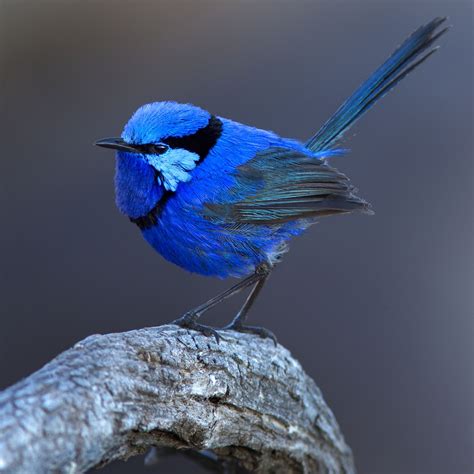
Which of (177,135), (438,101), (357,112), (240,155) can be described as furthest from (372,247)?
(177,135)

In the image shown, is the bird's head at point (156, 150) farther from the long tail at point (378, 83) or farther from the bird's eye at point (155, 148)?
the long tail at point (378, 83)

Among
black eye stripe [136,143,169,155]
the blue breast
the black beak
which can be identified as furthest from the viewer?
the blue breast

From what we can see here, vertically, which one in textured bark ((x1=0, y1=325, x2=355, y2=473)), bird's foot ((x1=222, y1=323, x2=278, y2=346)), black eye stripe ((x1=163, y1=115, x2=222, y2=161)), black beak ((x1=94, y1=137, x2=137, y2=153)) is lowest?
textured bark ((x1=0, y1=325, x2=355, y2=473))

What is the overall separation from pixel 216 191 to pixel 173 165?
0.80ft

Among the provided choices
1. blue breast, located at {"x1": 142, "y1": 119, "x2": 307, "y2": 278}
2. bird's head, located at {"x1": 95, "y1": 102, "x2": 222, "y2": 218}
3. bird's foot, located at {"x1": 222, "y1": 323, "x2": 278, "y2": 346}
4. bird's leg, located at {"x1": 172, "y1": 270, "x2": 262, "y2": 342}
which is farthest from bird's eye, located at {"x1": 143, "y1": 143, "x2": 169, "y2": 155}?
bird's foot, located at {"x1": 222, "y1": 323, "x2": 278, "y2": 346}

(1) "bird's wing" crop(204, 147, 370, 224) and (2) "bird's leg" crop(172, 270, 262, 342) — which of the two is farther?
(1) "bird's wing" crop(204, 147, 370, 224)

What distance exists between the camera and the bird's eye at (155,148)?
370 centimetres

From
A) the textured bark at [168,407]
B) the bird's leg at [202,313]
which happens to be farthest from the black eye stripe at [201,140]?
the textured bark at [168,407]

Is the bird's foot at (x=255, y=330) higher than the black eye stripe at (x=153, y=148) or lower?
lower

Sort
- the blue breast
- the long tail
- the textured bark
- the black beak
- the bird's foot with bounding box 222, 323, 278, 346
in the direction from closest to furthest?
the textured bark → the black beak → the blue breast → the bird's foot with bounding box 222, 323, 278, 346 → the long tail

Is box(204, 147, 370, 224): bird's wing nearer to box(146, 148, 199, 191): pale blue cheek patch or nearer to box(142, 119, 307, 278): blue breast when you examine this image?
box(142, 119, 307, 278): blue breast

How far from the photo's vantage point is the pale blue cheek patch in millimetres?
3734

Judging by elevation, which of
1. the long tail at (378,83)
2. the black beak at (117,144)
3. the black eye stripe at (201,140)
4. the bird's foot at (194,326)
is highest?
the long tail at (378,83)

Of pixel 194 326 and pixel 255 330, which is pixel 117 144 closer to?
pixel 194 326
